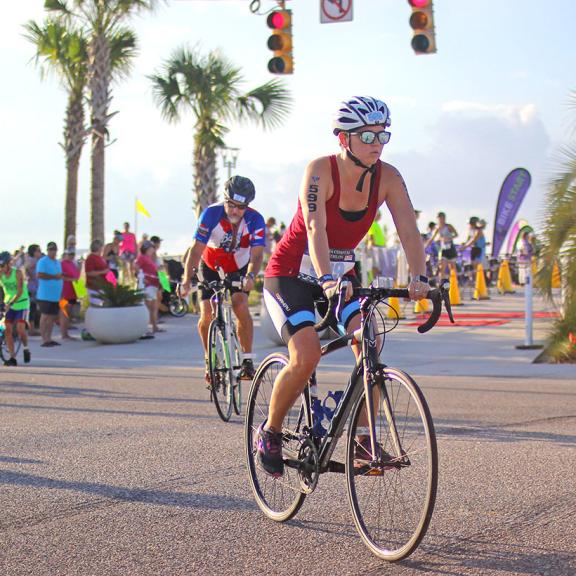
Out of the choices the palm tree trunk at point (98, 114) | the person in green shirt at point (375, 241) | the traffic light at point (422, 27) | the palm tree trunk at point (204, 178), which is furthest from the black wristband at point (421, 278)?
the palm tree trunk at point (204, 178)

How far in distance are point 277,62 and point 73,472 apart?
39.4 feet

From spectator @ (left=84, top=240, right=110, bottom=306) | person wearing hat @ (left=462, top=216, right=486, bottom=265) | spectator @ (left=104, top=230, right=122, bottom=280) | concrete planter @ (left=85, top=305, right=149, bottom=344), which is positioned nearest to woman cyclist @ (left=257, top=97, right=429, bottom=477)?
concrete planter @ (left=85, top=305, right=149, bottom=344)

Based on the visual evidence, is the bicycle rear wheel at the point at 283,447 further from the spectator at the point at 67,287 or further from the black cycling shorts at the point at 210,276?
the spectator at the point at 67,287

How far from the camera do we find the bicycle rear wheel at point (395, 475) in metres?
4.23

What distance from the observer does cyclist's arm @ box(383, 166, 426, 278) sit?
518 cm

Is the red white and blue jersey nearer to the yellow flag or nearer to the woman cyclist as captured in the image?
the woman cyclist

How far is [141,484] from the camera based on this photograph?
20.9ft

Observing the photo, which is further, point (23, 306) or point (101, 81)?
point (101, 81)

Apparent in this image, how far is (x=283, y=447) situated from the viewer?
5301 mm

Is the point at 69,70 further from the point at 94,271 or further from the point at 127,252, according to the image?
the point at 94,271

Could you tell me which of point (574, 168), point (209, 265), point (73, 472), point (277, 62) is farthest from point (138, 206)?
point (73, 472)

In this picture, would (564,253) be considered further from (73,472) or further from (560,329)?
(73,472)

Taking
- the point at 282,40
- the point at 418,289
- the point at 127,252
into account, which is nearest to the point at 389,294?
the point at 418,289

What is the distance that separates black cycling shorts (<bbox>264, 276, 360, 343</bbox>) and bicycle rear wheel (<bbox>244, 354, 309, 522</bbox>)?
254mm
